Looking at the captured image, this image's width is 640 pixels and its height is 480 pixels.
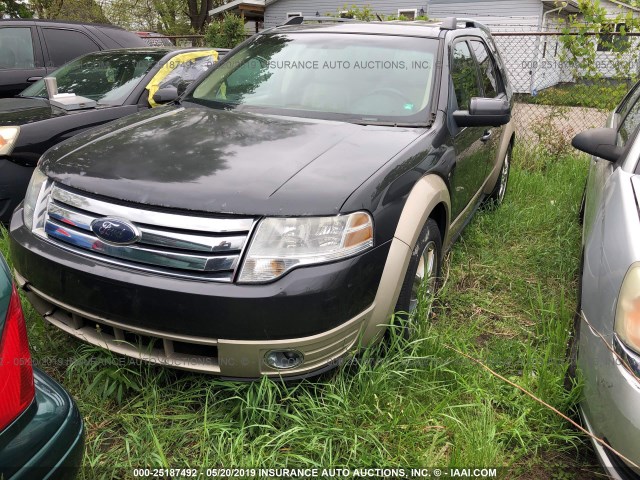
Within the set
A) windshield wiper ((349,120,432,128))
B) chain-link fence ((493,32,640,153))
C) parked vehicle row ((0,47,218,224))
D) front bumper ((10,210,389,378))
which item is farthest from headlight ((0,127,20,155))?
chain-link fence ((493,32,640,153))

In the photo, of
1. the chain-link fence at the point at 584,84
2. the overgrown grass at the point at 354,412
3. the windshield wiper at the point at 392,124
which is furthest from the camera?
the chain-link fence at the point at 584,84

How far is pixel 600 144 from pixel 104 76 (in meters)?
4.43

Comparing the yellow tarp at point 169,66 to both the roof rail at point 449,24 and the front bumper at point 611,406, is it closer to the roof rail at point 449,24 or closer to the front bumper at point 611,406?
the roof rail at point 449,24

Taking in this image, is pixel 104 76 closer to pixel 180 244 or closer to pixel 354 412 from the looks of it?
pixel 180 244

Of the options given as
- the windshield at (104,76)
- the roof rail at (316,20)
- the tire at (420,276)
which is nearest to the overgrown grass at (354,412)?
the tire at (420,276)

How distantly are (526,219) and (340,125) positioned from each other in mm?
2565

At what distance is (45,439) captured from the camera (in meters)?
1.41

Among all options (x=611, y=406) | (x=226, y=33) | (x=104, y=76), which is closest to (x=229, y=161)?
(x=611, y=406)

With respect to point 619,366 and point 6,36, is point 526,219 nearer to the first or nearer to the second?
point 619,366

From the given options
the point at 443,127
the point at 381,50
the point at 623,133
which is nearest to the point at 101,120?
the point at 381,50

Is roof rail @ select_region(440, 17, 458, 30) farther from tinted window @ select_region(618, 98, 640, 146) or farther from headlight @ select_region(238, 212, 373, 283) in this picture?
headlight @ select_region(238, 212, 373, 283)

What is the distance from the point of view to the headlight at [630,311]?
173 cm

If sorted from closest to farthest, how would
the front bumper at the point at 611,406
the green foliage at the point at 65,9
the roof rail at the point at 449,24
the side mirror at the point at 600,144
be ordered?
the front bumper at the point at 611,406 < the side mirror at the point at 600,144 < the roof rail at the point at 449,24 < the green foliage at the point at 65,9

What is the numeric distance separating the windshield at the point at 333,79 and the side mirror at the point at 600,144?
35.1 inches
